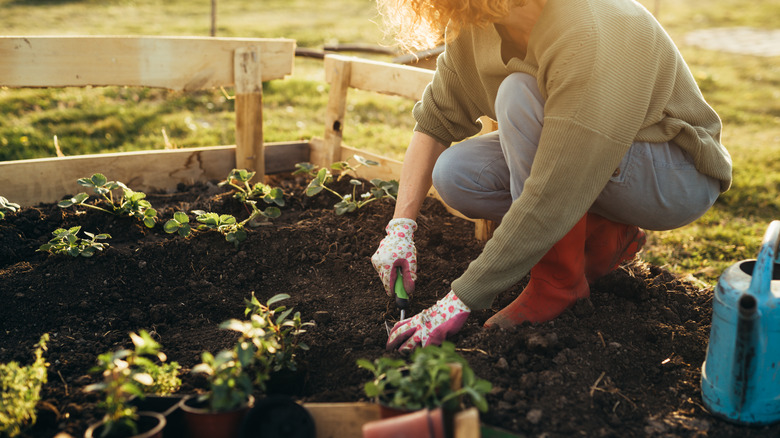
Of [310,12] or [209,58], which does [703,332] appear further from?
[310,12]

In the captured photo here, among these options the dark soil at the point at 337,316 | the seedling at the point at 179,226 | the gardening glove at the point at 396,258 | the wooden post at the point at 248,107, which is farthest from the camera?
the wooden post at the point at 248,107

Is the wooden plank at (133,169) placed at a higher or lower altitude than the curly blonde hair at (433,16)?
lower

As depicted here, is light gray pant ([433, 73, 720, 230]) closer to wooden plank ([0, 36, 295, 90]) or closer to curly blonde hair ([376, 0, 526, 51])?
curly blonde hair ([376, 0, 526, 51])

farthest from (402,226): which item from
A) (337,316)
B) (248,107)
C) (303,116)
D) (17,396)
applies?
(303,116)

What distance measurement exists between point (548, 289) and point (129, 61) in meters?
2.12

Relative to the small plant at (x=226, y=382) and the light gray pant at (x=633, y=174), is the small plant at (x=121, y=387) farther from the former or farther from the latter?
the light gray pant at (x=633, y=174)

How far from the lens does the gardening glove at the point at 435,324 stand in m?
1.81

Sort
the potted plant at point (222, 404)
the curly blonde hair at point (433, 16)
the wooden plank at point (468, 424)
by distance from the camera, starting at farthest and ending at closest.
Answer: the curly blonde hair at point (433, 16) → the potted plant at point (222, 404) → the wooden plank at point (468, 424)

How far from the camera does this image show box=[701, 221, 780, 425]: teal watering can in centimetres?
150

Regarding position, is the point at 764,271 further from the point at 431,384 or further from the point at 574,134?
the point at 431,384

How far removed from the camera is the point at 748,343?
1512mm

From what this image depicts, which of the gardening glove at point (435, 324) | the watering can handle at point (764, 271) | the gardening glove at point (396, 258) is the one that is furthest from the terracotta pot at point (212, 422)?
the watering can handle at point (764, 271)

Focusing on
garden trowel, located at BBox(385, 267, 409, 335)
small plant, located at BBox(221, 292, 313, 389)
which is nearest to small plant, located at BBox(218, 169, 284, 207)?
garden trowel, located at BBox(385, 267, 409, 335)

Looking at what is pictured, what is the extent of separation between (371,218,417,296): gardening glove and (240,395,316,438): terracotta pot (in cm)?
76
